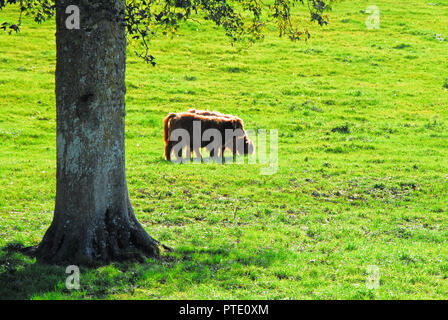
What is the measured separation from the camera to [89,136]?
8.85 meters

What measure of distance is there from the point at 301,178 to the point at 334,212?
128 inches

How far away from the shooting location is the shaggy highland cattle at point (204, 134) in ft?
61.2

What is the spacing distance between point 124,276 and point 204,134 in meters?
10.8

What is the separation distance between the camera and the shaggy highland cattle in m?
18.7

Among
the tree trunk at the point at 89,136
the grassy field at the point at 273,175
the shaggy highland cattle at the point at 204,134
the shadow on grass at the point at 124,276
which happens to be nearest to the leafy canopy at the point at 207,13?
the grassy field at the point at 273,175

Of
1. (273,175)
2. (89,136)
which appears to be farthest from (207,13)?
(273,175)

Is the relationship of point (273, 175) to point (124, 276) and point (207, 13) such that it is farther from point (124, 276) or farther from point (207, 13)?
point (124, 276)

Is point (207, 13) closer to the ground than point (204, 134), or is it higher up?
higher up

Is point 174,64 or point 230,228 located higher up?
point 174,64

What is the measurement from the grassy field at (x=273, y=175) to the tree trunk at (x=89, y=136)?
0.61 m

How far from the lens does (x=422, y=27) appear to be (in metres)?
44.1

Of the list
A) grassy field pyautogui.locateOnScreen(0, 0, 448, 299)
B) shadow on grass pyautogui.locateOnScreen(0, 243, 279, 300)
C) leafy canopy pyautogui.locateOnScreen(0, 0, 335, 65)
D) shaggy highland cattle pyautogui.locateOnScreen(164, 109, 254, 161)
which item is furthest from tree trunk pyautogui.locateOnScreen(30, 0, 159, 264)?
shaggy highland cattle pyautogui.locateOnScreen(164, 109, 254, 161)
